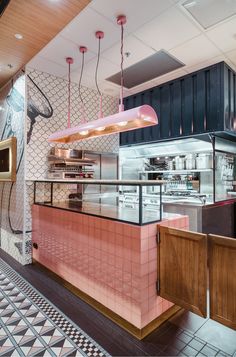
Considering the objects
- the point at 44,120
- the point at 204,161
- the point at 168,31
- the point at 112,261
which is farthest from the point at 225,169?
the point at 44,120

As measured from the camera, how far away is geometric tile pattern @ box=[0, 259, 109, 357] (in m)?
2.01

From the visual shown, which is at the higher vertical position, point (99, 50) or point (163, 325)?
point (99, 50)

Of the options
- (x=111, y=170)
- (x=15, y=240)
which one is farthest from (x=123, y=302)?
(x=111, y=170)

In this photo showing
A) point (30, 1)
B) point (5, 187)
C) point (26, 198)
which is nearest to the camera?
point (30, 1)

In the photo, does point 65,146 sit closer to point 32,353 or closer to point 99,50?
point 99,50

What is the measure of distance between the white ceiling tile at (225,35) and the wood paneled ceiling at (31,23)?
1.70 metres

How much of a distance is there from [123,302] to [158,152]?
3.64 meters

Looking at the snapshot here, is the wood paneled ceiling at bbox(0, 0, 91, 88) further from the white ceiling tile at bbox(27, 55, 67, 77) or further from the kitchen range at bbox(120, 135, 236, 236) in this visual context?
the kitchen range at bbox(120, 135, 236, 236)

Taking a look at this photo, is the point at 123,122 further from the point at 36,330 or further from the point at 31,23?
the point at 36,330

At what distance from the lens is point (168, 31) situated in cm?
300

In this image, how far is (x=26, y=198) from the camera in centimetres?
396

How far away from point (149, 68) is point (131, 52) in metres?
0.64

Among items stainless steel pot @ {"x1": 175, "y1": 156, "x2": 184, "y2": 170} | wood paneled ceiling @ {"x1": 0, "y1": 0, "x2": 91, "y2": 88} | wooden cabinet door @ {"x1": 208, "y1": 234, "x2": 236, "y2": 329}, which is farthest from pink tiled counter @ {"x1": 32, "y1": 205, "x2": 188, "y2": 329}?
wood paneled ceiling @ {"x1": 0, "y1": 0, "x2": 91, "y2": 88}

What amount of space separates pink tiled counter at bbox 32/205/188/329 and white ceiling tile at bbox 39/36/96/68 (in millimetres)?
2441
